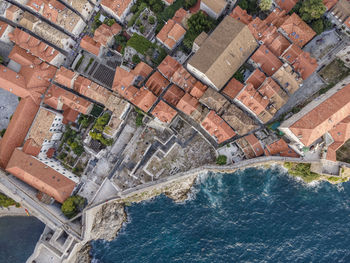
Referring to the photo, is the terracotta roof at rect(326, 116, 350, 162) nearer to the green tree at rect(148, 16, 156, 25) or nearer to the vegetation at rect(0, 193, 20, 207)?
the green tree at rect(148, 16, 156, 25)

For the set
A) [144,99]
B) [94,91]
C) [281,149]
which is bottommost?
[94,91]

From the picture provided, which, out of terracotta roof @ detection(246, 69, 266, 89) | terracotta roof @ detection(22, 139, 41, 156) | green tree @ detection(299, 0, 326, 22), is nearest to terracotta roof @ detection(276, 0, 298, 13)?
green tree @ detection(299, 0, 326, 22)

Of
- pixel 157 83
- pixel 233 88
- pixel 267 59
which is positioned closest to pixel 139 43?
pixel 157 83

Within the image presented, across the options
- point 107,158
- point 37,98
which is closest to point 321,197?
point 107,158

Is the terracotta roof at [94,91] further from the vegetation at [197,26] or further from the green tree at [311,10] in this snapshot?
the green tree at [311,10]

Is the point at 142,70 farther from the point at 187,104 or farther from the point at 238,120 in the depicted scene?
the point at 238,120
